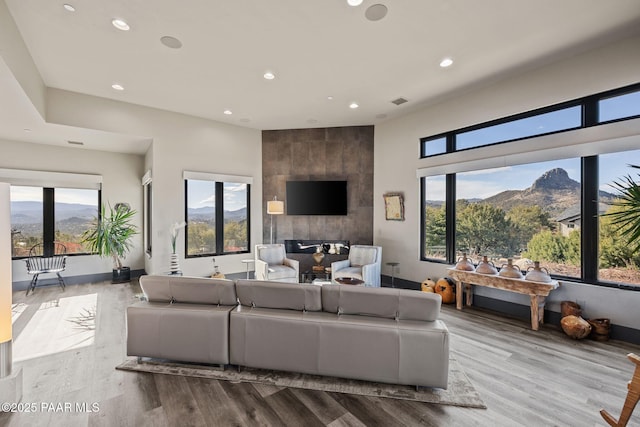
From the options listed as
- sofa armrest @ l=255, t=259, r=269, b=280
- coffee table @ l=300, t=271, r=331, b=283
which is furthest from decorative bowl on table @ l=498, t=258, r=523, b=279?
sofa armrest @ l=255, t=259, r=269, b=280

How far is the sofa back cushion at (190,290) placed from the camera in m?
2.80

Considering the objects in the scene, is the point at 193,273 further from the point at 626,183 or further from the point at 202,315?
the point at 626,183

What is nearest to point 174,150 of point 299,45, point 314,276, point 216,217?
point 216,217

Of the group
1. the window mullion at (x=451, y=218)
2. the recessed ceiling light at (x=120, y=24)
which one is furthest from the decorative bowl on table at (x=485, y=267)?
the recessed ceiling light at (x=120, y=24)

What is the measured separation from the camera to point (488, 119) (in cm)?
455

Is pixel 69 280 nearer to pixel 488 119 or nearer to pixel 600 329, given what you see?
pixel 488 119

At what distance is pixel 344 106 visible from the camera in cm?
548

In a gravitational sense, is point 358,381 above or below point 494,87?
below

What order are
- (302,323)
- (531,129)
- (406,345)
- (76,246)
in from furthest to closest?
(76,246) < (531,129) < (302,323) < (406,345)

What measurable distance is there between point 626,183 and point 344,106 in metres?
4.18

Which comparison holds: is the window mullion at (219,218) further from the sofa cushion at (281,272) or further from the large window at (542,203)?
the large window at (542,203)

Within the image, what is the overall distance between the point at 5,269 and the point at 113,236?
434 cm

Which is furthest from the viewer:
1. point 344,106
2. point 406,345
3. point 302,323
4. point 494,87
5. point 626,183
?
point 344,106

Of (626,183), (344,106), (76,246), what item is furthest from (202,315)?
(76,246)
